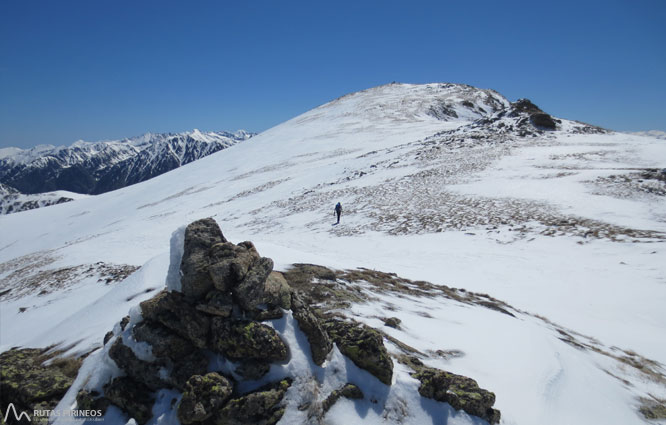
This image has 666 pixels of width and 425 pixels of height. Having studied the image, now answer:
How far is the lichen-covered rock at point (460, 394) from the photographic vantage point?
4.50 metres

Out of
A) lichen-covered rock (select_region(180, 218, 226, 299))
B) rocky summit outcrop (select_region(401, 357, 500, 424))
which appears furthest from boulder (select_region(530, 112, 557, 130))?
lichen-covered rock (select_region(180, 218, 226, 299))

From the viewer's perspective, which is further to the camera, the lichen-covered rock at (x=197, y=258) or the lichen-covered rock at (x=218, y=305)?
the lichen-covered rock at (x=197, y=258)

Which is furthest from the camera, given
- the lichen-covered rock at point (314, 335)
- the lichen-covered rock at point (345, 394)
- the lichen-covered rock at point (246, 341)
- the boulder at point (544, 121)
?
the boulder at point (544, 121)

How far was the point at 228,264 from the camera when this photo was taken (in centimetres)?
517

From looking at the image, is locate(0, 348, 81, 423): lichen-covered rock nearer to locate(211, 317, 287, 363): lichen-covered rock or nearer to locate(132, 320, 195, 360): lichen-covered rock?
locate(132, 320, 195, 360): lichen-covered rock

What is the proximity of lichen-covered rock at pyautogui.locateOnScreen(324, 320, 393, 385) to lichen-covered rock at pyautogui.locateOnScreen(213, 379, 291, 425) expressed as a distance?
1.35 m

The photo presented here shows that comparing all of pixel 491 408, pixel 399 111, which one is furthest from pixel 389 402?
pixel 399 111

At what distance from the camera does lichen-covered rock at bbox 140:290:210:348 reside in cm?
481

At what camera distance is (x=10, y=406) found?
4.49m

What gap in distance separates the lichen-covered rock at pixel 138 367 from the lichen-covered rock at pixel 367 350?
9.34 ft

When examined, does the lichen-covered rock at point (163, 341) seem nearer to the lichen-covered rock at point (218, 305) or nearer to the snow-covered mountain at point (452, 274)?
the snow-covered mountain at point (452, 274)

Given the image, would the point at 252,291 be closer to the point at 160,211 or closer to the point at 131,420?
the point at 131,420

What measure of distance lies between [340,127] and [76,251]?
59.1 metres

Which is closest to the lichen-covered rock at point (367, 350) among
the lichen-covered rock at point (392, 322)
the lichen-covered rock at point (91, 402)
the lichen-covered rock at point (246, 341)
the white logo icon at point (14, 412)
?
the lichen-covered rock at point (246, 341)
